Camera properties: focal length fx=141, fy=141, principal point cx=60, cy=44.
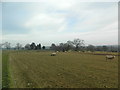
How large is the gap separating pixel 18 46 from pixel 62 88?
131 m

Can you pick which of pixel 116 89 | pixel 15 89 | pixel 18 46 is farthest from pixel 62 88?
pixel 18 46

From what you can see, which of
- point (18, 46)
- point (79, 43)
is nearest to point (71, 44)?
→ point (79, 43)

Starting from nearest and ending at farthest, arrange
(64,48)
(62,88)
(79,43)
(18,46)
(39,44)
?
(62,88) < (64,48) < (79,43) < (39,44) < (18,46)

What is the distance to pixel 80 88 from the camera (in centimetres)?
798

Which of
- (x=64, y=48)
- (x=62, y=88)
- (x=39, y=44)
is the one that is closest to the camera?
(x=62, y=88)

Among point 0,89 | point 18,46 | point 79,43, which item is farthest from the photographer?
point 18,46

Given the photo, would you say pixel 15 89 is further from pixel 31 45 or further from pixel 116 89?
pixel 31 45

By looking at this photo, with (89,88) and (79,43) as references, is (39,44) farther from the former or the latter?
(89,88)

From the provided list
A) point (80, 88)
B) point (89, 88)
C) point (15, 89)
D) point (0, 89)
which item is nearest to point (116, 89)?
point (89, 88)

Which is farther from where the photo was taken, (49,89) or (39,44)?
(39,44)

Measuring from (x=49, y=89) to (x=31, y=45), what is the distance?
120260 millimetres

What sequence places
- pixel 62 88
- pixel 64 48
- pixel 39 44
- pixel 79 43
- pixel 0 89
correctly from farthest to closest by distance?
1. pixel 39 44
2. pixel 79 43
3. pixel 64 48
4. pixel 62 88
5. pixel 0 89

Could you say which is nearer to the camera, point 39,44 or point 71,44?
point 71,44

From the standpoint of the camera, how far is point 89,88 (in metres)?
8.01
